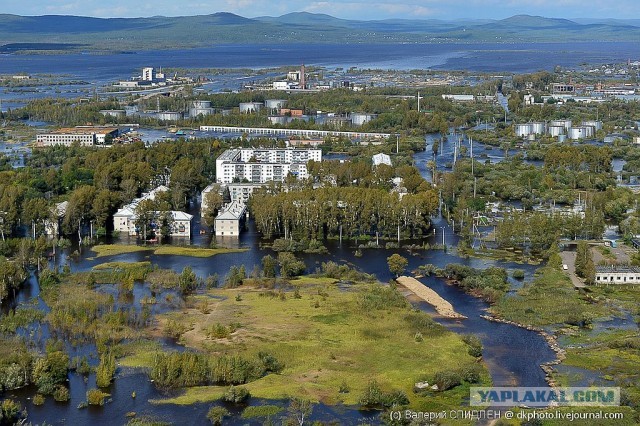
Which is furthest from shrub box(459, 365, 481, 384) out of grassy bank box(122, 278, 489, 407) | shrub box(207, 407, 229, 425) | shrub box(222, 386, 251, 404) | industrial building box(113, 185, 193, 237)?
industrial building box(113, 185, 193, 237)

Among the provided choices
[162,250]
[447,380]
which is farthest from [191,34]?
[447,380]

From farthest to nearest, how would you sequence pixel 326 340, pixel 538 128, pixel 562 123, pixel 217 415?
pixel 562 123
pixel 538 128
pixel 326 340
pixel 217 415

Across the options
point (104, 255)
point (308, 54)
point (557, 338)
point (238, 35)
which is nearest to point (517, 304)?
point (557, 338)

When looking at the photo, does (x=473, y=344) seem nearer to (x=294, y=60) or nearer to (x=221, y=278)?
(x=221, y=278)

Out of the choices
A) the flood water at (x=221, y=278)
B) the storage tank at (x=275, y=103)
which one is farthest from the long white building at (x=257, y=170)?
the storage tank at (x=275, y=103)

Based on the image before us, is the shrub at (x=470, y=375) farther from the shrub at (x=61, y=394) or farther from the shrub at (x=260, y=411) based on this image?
the shrub at (x=61, y=394)
